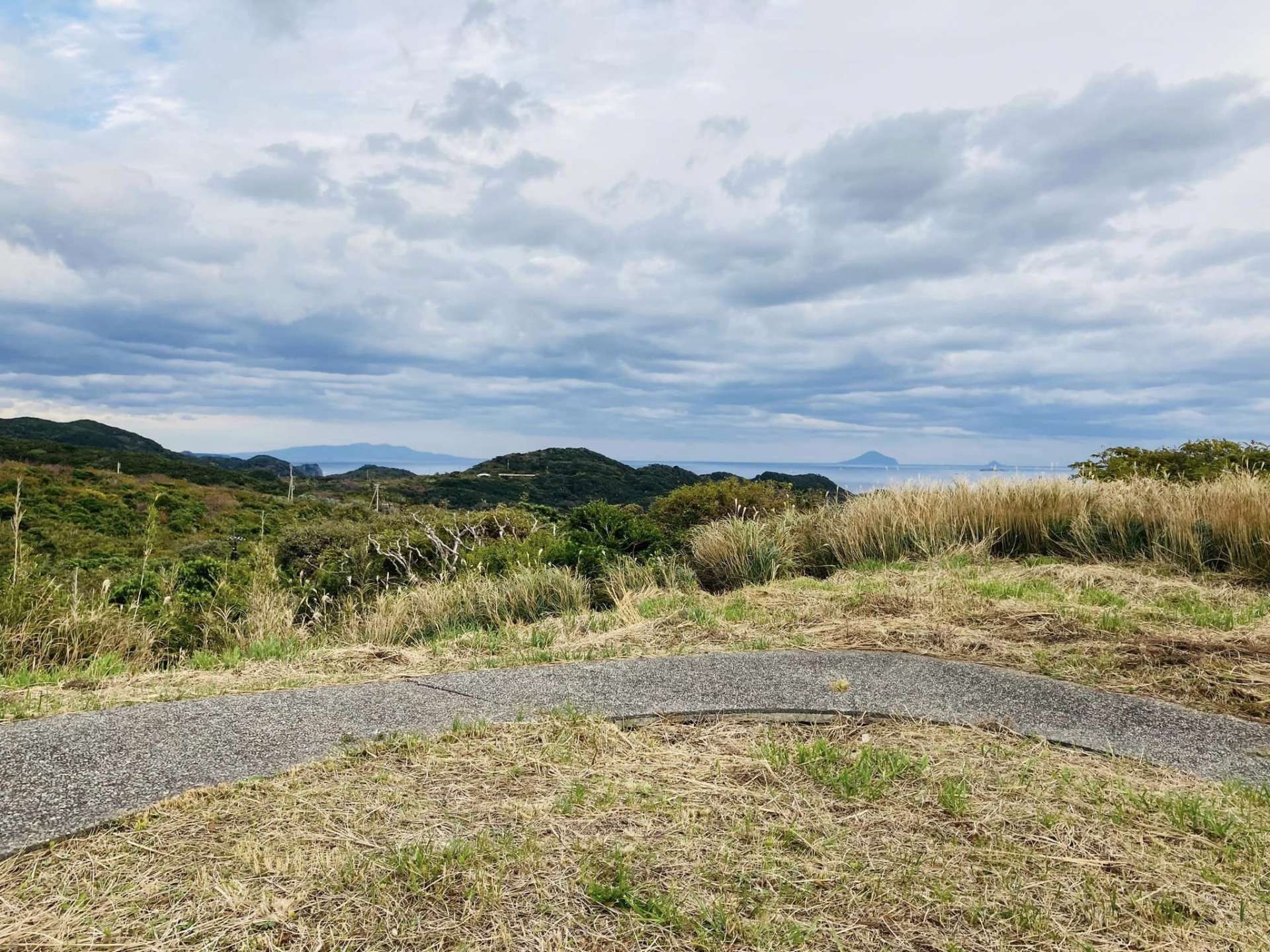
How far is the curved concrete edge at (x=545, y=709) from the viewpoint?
3.06 meters

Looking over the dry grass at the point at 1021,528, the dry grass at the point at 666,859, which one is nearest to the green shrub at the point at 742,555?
the dry grass at the point at 1021,528

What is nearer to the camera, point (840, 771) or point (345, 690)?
point (840, 771)

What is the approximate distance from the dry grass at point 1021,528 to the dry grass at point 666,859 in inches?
209

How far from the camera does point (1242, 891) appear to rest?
2480 mm

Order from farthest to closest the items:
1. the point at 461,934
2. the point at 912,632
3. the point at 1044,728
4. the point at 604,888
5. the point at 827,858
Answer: the point at 912,632
the point at 1044,728
the point at 827,858
the point at 604,888
the point at 461,934

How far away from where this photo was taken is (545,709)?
13.0 feet

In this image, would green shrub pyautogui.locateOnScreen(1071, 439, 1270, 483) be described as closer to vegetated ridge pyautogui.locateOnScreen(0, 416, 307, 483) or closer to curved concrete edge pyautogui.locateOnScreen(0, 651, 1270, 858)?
curved concrete edge pyautogui.locateOnScreen(0, 651, 1270, 858)

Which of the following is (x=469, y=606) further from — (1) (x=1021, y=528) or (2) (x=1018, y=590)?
(1) (x=1021, y=528)

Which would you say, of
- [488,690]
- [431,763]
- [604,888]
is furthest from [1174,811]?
[488,690]

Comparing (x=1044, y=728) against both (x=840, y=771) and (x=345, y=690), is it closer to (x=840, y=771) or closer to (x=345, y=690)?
(x=840, y=771)

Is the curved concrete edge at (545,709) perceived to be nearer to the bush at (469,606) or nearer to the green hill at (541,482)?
the bush at (469,606)

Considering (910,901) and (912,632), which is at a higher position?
(912,632)

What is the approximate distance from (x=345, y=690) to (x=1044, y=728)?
340cm

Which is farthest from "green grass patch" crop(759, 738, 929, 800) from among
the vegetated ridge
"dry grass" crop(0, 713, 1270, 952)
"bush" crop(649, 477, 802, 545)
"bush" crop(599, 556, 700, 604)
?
the vegetated ridge
